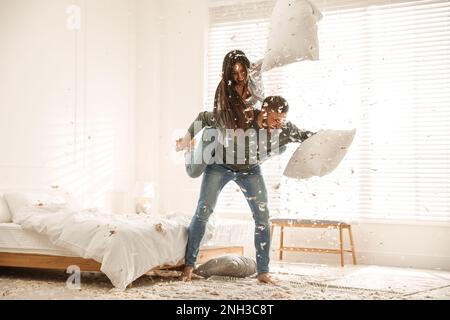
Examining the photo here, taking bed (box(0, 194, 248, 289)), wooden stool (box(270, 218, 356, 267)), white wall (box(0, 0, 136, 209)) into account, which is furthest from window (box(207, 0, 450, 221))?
bed (box(0, 194, 248, 289))

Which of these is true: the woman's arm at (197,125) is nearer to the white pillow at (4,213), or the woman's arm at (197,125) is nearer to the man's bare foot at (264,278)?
the man's bare foot at (264,278)

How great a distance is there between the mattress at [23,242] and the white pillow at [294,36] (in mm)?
1808

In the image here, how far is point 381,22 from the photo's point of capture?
5945 mm

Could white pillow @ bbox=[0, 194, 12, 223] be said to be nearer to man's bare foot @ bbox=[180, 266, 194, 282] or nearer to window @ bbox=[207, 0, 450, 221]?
man's bare foot @ bbox=[180, 266, 194, 282]

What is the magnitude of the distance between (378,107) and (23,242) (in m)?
3.40

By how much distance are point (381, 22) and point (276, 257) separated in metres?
2.44

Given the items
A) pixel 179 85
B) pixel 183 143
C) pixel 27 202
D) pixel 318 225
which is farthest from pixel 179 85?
pixel 183 143

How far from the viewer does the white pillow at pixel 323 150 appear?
3777mm

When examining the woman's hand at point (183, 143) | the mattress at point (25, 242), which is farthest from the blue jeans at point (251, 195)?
the mattress at point (25, 242)

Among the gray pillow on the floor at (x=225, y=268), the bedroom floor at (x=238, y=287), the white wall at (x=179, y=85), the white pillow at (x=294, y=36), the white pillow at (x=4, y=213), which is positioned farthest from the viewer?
the white wall at (x=179, y=85)

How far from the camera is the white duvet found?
3789mm

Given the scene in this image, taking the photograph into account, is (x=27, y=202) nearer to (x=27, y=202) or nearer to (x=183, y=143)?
(x=27, y=202)
